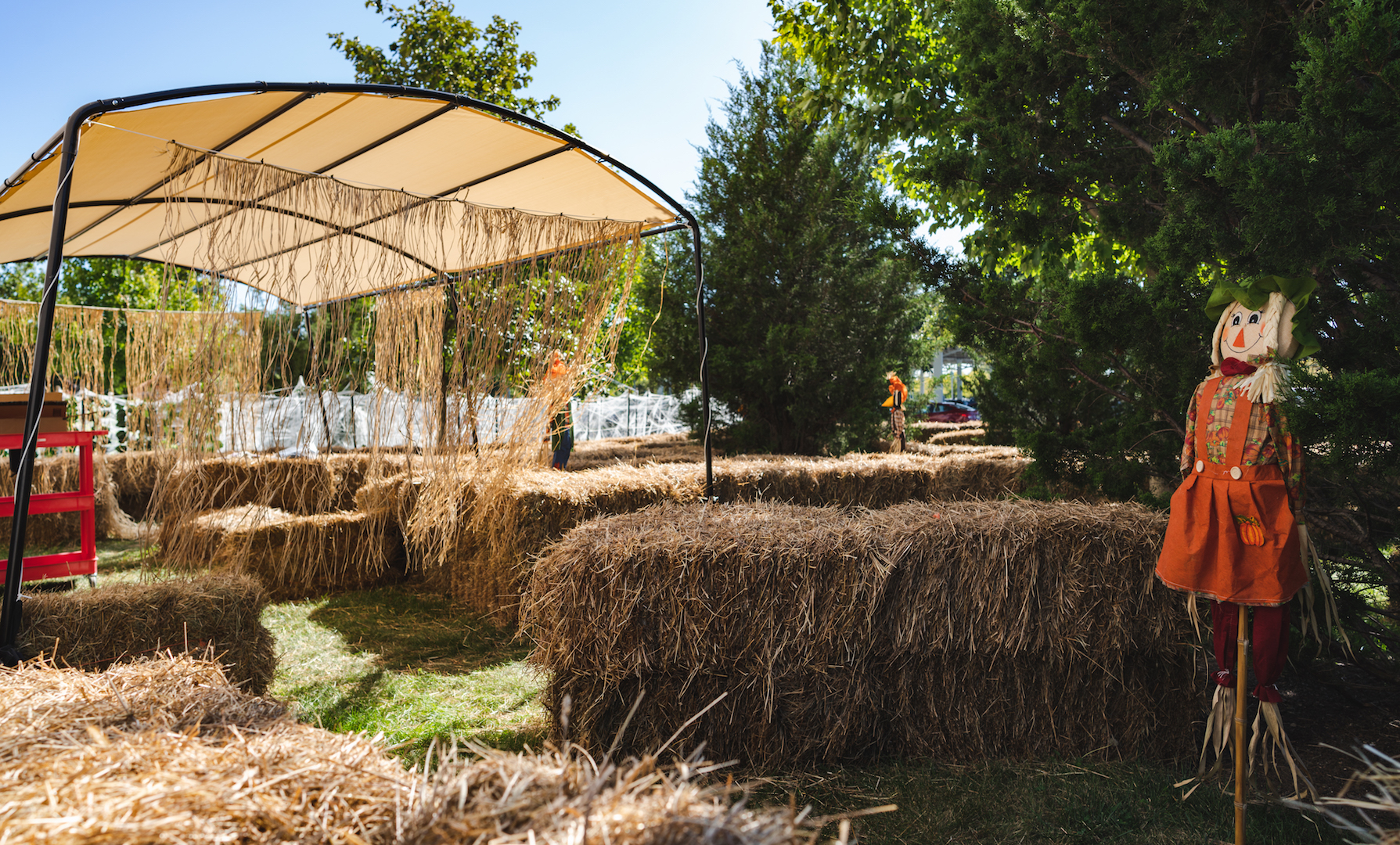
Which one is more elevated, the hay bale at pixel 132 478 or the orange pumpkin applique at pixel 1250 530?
the orange pumpkin applique at pixel 1250 530

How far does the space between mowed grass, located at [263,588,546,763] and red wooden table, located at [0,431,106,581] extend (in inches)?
45.1

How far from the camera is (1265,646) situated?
2.53 metres

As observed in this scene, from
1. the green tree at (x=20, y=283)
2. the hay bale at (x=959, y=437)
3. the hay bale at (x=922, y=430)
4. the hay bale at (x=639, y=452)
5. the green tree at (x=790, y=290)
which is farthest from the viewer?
the green tree at (x=20, y=283)

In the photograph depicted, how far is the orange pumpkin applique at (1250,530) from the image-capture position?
2.51 meters

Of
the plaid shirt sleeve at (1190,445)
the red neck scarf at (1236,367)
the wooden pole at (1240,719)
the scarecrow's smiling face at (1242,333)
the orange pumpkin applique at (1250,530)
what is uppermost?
the scarecrow's smiling face at (1242,333)

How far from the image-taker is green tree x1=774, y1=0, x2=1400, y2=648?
8.21 ft

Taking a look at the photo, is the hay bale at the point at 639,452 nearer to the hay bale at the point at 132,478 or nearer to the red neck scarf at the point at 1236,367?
the red neck scarf at the point at 1236,367

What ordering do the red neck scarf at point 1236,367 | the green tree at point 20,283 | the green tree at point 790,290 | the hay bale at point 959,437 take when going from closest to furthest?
the red neck scarf at point 1236,367
the green tree at point 790,290
the hay bale at point 959,437
the green tree at point 20,283

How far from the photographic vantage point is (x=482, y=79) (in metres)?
9.11

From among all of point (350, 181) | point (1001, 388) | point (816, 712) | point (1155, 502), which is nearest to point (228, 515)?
point (350, 181)

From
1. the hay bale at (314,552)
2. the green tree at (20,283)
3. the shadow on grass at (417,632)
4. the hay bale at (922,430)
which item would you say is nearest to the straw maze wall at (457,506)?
the hay bale at (314,552)

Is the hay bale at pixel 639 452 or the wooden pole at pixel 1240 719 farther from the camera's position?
the hay bale at pixel 639 452

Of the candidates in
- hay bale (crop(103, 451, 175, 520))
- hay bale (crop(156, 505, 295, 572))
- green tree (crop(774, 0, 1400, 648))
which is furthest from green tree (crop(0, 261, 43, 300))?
green tree (crop(774, 0, 1400, 648))

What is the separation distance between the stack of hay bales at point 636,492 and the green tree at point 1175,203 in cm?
82
